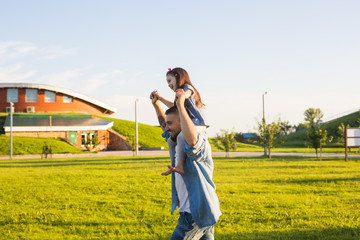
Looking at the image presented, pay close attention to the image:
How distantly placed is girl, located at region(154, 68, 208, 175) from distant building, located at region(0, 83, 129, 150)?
34849 mm

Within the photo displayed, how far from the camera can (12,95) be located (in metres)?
54.1

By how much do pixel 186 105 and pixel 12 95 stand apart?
57.4m

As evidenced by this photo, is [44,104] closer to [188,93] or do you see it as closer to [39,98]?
[39,98]

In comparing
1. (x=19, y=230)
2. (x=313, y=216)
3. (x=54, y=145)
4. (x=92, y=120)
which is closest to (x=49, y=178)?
Answer: (x=19, y=230)

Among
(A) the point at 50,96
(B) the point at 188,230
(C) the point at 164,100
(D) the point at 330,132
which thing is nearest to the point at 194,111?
(C) the point at 164,100

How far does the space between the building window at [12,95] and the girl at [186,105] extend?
57.0 meters

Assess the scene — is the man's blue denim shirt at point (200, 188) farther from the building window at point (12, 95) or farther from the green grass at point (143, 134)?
the building window at point (12, 95)

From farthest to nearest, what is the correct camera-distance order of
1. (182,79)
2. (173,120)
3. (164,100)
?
1. (164,100)
2. (182,79)
3. (173,120)

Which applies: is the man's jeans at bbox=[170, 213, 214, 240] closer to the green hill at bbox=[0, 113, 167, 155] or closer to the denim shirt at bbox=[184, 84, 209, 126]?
the denim shirt at bbox=[184, 84, 209, 126]

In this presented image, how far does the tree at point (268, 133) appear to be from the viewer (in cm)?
2911

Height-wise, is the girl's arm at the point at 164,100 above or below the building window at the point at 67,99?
below

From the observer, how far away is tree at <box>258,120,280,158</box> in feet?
95.5

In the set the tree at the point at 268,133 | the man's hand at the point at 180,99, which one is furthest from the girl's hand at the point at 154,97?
the tree at the point at 268,133

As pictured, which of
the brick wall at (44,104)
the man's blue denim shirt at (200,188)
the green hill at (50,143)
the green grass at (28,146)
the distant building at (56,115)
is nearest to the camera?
the man's blue denim shirt at (200,188)
